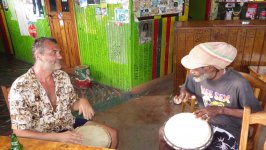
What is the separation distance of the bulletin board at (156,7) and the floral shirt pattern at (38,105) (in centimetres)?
200

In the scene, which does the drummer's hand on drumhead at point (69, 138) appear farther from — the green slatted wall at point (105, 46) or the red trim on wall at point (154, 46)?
the red trim on wall at point (154, 46)

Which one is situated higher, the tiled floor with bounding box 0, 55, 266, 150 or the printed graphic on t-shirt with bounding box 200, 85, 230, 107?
the printed graphic on t-shirt with bounding box 200, 85, 230, 107

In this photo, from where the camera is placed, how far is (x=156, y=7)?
384 centimetres

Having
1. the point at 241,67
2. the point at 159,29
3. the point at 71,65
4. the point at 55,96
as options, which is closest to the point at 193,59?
the point at 55,96

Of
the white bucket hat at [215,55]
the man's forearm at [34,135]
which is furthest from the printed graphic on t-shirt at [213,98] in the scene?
the man's forearm at [34,135]

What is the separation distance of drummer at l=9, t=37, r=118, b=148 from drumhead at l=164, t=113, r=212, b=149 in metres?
0.51

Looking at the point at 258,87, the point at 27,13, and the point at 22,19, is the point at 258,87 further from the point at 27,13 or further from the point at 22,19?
the point at 22,19

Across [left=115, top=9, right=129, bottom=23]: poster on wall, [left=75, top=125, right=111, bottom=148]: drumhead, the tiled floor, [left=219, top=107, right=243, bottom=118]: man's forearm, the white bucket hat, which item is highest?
[left=115, top=9, right=129, bottom=23]: poster on wall

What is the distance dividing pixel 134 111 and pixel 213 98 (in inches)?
73.7

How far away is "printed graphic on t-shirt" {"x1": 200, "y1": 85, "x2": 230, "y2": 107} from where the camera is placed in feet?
5.73

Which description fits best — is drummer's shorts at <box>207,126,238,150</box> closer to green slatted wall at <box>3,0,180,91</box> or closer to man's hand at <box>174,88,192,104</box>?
man's hand at <box>174,88,192,104</box>

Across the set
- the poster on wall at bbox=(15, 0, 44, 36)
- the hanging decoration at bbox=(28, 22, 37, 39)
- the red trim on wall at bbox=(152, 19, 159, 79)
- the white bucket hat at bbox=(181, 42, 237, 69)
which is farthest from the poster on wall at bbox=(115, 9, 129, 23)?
the hanging decoration at bbox=(28, 22, 37, 39)

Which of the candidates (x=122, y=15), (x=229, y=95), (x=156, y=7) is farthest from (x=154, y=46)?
(x=229, y=95)

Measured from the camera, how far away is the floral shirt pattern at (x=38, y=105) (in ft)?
5.41
